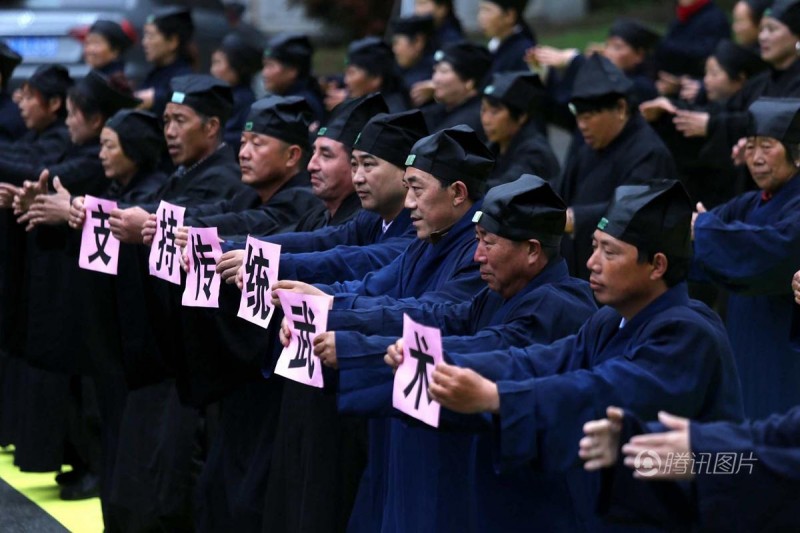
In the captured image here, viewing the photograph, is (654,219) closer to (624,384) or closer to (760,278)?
(624,384)

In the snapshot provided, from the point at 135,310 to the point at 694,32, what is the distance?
4700 millimetres

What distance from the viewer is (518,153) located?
7.97 m

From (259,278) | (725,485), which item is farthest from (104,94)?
(725,485)

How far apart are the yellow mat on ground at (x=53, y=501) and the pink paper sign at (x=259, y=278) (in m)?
2.23

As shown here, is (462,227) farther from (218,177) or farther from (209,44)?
(209,44)

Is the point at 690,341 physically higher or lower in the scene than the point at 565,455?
higher

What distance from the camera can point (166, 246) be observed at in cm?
604

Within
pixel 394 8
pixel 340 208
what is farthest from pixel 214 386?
pixel 394 8

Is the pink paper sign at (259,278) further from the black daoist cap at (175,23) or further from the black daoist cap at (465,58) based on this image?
the black daoist cap at (175,23)

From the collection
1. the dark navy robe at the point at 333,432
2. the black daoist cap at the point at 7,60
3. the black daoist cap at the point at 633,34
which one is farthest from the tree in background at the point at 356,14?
the dark navy robe at the point at 333,432

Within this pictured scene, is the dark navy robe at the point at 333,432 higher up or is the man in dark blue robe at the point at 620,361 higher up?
the man in dark blue robe at the point at 620,361

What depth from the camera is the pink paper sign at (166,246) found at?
5957 mm

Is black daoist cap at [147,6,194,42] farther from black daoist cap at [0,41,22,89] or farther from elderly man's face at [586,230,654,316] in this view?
elderly man's face at [586,230,654,316]

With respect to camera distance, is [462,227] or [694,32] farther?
[694,32]
